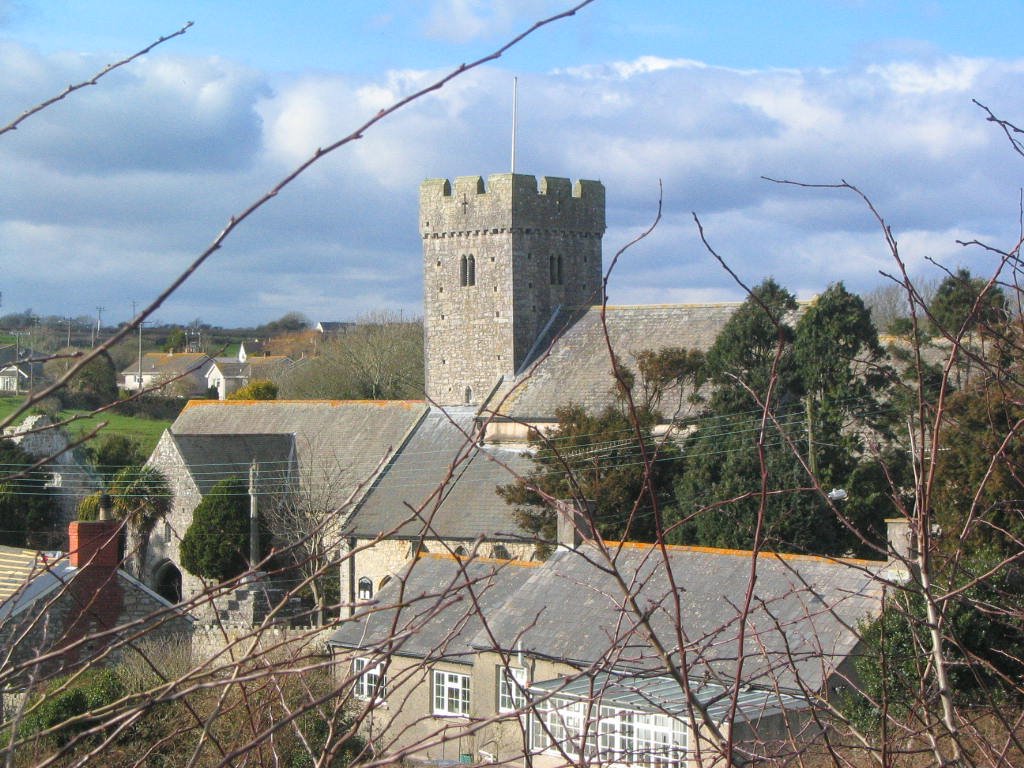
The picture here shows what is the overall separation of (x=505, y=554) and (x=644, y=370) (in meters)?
6.25

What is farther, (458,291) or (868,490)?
(458,291)

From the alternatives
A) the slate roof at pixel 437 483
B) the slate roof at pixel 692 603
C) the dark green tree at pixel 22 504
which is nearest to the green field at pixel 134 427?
the dark green tree at pixel 22 504

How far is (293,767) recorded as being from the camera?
1394 centimetres

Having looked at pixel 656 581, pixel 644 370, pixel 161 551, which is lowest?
pixel 161 551

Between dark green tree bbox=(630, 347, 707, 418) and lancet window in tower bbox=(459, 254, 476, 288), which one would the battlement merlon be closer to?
lancet window in tower bbox=(459, 254, 476, 288)

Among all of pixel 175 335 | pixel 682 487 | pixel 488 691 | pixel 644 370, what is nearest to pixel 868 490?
pixel 682 487

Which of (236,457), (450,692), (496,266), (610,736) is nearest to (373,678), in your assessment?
(610,736)

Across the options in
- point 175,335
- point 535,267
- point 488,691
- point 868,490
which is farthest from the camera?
point 175,335

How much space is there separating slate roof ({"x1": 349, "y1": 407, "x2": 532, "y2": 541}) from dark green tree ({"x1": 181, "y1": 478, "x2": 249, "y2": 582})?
326cm

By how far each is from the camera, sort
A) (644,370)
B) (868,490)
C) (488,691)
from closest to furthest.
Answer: (488,691) < (868,490) < (644,370)

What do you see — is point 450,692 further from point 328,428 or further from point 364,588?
point 328,428

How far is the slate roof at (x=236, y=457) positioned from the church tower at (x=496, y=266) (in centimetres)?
490

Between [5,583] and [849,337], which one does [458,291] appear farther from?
[5,583]

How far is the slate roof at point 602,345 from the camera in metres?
33.8
